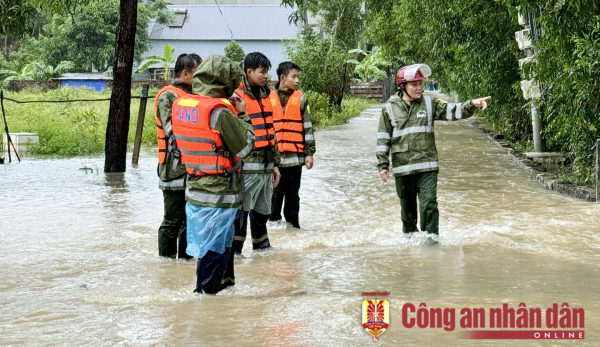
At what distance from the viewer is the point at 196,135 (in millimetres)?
5828

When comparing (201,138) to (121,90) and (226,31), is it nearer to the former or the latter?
(121,90)

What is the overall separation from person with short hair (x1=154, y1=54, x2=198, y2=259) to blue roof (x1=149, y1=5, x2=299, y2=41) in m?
57.3

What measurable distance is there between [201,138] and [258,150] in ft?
6.24

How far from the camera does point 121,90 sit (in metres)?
14.9

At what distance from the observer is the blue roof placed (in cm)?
6531

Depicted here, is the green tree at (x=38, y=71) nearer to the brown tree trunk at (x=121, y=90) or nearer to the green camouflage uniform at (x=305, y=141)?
the brown tree trunk at (x=121, y=90)

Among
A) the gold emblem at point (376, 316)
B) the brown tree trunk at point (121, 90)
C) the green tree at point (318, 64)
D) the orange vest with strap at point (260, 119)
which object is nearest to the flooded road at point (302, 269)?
the gold emblem at point (376, 316)

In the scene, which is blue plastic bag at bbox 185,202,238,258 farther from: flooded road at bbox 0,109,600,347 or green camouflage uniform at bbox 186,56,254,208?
flooded road at bbox 0,109,600,347

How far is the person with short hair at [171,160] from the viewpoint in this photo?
23.8 ft

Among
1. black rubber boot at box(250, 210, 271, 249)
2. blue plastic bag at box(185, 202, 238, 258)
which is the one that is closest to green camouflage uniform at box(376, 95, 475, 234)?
black rubber boot at box(250, 210, 271, 249)

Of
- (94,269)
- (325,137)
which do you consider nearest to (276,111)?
(94,269)

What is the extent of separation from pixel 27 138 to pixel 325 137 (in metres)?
8.88

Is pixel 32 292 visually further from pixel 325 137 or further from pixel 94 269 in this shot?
pixel 325 137

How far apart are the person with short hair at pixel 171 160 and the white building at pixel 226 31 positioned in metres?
57.5
